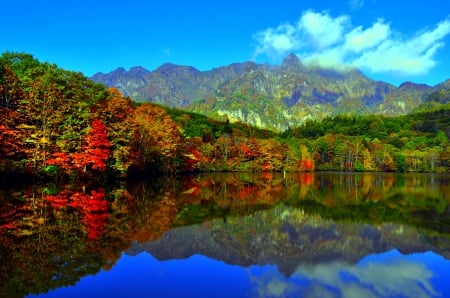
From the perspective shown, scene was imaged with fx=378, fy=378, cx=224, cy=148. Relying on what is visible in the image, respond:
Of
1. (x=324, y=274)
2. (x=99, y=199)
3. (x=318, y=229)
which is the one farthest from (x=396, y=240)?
(x=99, y=199)

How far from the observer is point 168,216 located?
23688 millimetres

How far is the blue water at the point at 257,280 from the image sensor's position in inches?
437

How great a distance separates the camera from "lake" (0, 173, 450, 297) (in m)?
11.5

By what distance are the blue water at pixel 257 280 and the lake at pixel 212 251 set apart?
33 millimetres

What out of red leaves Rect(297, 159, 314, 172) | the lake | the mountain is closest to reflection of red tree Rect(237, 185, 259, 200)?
the lake

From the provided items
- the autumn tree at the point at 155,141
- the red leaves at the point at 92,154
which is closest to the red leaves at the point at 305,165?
the autumn tree at the point at 155,141

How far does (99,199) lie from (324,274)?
818 inches

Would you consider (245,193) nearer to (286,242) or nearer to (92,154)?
(92,154)

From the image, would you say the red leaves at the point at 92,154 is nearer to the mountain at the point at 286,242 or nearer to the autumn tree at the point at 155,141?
the autumn tree at the point at 155,141

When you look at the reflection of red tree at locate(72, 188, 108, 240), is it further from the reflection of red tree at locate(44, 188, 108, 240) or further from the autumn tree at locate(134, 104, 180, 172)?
the autumn tree at locate(134, 104, 180, 172)

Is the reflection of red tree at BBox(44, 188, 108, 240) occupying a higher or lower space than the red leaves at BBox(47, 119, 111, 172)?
lower

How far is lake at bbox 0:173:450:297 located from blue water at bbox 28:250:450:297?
0.03 metres

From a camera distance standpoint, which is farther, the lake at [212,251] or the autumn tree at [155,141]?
the autumn tree at [155,141]

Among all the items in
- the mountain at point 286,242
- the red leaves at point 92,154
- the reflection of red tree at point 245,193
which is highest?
the red leaves at point 92,154
